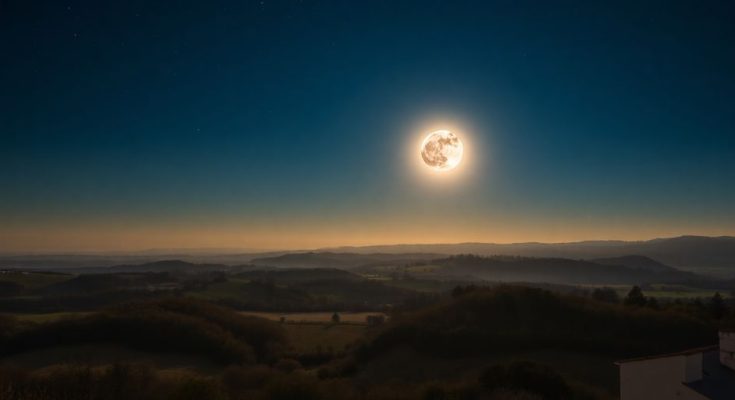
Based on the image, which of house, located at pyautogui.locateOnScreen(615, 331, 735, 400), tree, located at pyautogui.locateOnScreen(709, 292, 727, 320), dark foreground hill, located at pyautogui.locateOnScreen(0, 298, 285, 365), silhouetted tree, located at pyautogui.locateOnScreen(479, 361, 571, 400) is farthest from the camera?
dark foreground hill, located at pyautogui.locateOnScreen(0, 298, 285, 365)

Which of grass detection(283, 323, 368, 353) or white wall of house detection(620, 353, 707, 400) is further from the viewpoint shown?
grass detection(283, 323, 368, 353)

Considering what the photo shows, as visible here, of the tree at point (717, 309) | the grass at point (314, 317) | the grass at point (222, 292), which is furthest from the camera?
the grass at point (222, 292)

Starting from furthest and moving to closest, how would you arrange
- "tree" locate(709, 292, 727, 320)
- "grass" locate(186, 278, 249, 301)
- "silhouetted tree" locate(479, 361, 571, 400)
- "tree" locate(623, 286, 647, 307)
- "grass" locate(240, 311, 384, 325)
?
"grass" locate(186, 278, 249, 301)
"grass" locate(240, 311, 384, 325)
"tree" locate(623, 286, 647, 307)
"tree" locate(709, 292, 727, 320)
"silhouetted tree" locate(479, 361, 571, 400)

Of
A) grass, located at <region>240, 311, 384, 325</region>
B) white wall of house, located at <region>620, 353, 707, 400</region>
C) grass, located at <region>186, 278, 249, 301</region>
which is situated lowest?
grass, located at <region>240, 311, 384, 325</region>

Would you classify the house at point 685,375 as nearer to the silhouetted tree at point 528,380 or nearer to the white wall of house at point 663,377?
the white wall of house at point 663,377

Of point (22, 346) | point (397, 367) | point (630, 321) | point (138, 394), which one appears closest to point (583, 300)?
point (630, 321)

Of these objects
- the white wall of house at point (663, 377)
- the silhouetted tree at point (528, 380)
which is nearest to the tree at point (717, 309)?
the silhouetted tree at point (528, 380)

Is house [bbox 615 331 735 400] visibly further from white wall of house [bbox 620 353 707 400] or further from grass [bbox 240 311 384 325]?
grass [bbox 240 311 384 325]

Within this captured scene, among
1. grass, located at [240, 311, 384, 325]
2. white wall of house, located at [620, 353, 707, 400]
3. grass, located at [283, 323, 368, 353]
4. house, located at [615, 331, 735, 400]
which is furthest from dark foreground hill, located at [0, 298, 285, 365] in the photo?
house, located at [615, 331, 735, 400]

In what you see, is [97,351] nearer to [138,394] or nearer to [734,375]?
[138,394]

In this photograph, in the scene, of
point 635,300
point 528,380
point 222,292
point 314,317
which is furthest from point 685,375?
point 222,292
